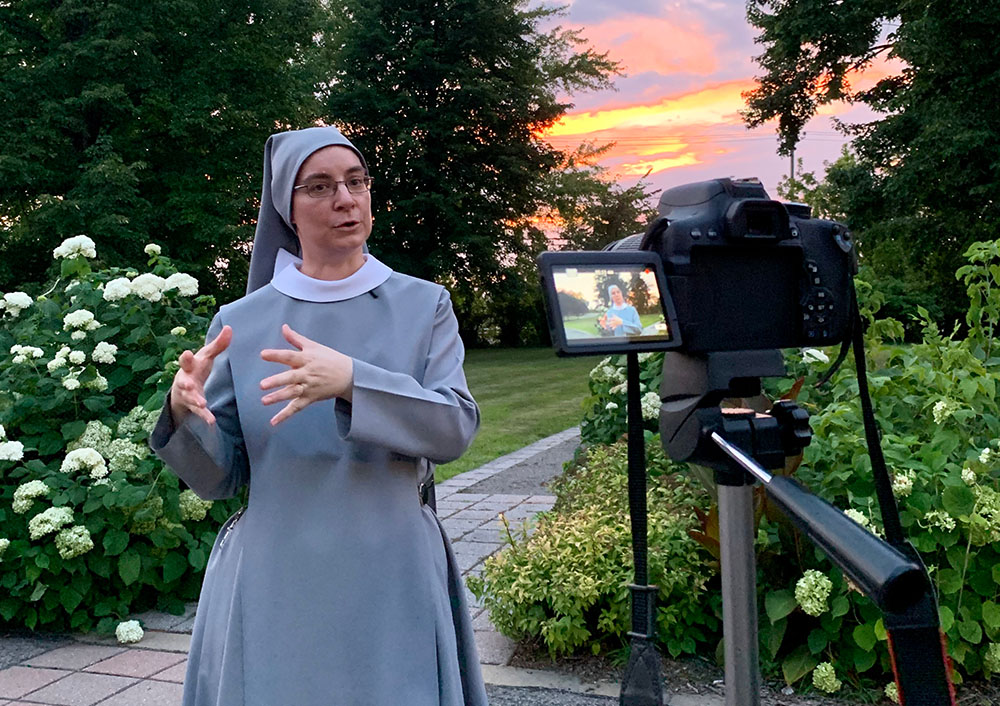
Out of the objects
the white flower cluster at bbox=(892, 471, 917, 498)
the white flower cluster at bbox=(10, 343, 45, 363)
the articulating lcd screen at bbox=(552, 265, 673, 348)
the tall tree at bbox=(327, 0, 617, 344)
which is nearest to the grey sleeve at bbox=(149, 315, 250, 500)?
the articulating lcd screen at bbox=(552, 265, 673, 348)

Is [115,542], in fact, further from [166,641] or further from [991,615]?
[991,615]

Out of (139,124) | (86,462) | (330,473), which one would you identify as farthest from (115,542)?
(139,124)

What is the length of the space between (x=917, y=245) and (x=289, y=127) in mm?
16999

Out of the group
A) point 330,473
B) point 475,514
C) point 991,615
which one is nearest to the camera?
point 330,473

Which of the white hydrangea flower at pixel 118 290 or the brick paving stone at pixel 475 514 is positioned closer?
the white hydrangea flower at pixel 118 290

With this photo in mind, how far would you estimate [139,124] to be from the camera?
23156 millimetres

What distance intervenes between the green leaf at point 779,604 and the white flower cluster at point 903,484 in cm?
51

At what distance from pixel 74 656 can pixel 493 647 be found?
1.77m

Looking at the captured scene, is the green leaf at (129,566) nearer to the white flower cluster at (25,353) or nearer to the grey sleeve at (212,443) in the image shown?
the white flower cluster at (25,353)

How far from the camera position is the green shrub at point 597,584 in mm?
3363

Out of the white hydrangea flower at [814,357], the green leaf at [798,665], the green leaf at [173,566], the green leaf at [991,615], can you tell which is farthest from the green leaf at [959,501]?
the green leaf at [173,566]

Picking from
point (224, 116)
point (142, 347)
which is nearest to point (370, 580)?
point (142, 347)

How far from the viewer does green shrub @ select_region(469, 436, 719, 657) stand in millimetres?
3363

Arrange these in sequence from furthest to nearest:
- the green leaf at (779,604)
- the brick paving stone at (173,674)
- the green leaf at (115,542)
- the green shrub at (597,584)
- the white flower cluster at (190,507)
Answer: the white flower cluster at (190,507), the green leaf at (115,542), the brick paving stone at (173,674), the green shrub at (597,584), the green leaf at (779,604)
